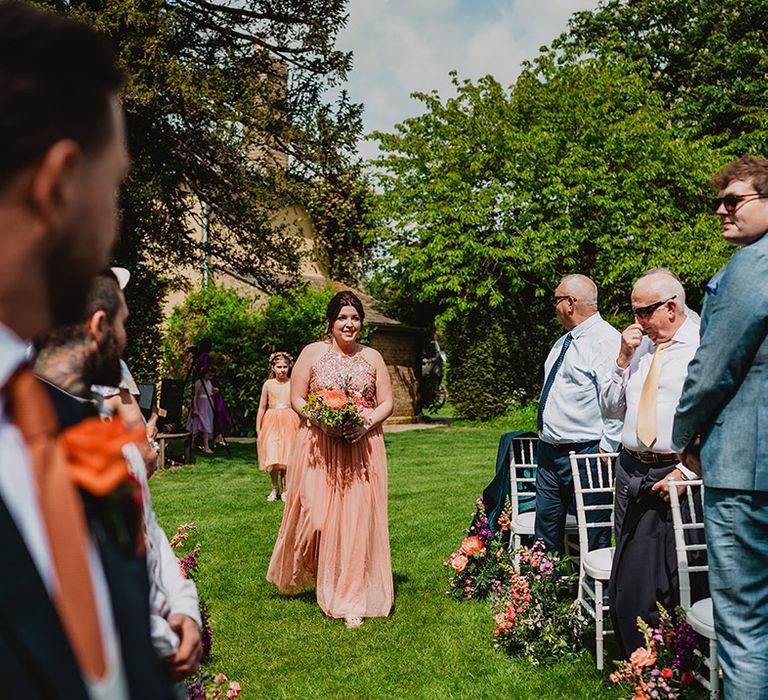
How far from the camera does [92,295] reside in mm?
1755

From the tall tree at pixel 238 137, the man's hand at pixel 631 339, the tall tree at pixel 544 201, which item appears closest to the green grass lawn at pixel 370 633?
the man's hand at pixel 631 339

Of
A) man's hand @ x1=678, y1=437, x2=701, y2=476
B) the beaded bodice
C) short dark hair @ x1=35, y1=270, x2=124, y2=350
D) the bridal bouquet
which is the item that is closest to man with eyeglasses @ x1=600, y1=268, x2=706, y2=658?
man's hand @ x1=678, y1=437, x2=701, y2=476

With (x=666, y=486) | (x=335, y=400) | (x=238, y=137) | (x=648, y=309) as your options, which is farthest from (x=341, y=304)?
(x=238, y=137)

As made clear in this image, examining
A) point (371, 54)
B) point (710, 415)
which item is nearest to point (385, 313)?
point (371, 54)

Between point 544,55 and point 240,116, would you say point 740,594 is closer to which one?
point 240,116

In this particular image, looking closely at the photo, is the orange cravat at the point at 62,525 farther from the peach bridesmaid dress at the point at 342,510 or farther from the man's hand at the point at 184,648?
the peach bridesmaid dress at the point at 342,510

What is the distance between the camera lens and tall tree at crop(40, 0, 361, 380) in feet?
50.3

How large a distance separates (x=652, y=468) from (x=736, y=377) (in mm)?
1541

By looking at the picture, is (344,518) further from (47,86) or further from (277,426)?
(47,86)

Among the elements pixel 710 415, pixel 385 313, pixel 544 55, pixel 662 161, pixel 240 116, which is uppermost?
pixel 544 55

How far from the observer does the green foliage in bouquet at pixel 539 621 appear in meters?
5.22

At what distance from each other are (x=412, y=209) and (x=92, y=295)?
84.6 feet

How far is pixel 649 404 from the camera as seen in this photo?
14.6 feet

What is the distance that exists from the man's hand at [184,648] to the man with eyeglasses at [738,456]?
2314mm
